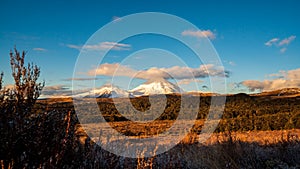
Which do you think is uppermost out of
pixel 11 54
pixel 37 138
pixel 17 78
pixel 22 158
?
pixel 11 54

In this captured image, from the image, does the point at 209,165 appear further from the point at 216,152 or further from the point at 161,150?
the point at 161,150

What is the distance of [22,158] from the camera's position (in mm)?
3418

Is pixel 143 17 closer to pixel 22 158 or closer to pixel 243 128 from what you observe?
pixel 22 158

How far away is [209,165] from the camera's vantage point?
20.7 feet

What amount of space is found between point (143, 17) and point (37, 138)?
22.2ft

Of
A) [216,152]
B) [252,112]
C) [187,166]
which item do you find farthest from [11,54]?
[252,112]

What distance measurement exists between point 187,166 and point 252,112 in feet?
62.1

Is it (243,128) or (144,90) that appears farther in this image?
(243,128)

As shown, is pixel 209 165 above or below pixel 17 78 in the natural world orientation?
below

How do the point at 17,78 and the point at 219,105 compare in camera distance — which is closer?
the point at 17,78

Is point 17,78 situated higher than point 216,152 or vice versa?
point 17,78

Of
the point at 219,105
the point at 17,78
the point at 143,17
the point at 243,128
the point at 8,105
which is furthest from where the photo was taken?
the point at 219,105

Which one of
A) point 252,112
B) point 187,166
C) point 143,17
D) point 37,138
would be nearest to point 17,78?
point 37,138

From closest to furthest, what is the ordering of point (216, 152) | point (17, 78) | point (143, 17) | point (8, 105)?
point (8, 105)
point (17, 78)
point (216, 152)
point (143, 17)
